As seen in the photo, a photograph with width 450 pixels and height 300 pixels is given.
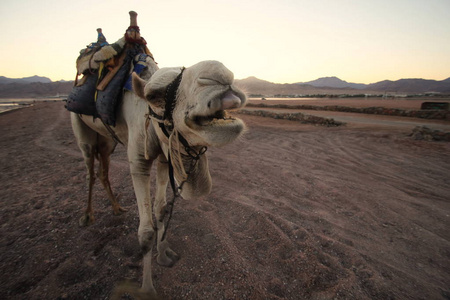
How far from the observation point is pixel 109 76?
8.09 feet

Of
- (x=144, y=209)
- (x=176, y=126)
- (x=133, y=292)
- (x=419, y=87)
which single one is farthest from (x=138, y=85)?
(x=419, y=87)

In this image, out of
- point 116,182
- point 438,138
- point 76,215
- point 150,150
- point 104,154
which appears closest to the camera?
point 150,150

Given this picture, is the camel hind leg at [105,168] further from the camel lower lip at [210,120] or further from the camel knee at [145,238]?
the camel lower lip at [210,120]

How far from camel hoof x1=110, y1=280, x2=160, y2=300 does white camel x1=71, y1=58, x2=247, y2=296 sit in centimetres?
1

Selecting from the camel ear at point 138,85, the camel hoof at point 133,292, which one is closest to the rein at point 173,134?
the camel ear at point 138,85

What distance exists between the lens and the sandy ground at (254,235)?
2.38 metres

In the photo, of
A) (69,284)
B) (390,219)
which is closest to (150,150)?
(69,284)

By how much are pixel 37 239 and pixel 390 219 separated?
5500 millimetres

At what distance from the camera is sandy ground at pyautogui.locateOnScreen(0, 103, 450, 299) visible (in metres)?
2.38

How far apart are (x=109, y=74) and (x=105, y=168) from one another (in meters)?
1.95

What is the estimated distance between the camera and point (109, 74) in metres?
2.49

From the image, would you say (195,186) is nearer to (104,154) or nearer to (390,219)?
(104,154)

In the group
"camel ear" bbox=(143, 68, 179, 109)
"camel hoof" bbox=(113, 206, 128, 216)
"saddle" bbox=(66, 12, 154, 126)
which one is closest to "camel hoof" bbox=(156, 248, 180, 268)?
"camel hoof" bbox=(113, 206, 128, 216)

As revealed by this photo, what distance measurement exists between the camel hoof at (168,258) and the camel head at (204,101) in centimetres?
198
